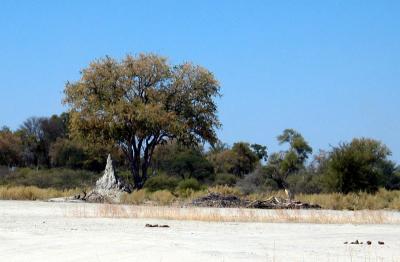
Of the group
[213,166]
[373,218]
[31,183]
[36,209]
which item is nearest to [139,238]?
[373,218]

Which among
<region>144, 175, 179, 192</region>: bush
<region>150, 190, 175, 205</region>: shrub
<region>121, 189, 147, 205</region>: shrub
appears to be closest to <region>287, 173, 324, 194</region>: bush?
<region>144, 175, 179, 192</region>: bush

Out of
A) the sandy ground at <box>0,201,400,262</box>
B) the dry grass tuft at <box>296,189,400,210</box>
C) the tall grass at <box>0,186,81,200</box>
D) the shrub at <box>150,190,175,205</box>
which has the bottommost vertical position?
the sandy ground at <box>0,201,400,262</box>

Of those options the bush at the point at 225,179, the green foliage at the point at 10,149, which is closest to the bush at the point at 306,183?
the bush at the point at 225,179

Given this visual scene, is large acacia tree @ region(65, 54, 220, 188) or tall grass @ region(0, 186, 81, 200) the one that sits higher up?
large acacia tree @ region(65, 54, 220, 188)

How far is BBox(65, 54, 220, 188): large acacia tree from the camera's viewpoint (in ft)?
132

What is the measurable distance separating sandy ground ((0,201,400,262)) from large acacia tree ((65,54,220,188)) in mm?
21093

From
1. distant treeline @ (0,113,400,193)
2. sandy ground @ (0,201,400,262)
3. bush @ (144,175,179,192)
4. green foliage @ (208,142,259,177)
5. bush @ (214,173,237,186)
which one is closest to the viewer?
Result: sandy ground @ (0,201,400,262)

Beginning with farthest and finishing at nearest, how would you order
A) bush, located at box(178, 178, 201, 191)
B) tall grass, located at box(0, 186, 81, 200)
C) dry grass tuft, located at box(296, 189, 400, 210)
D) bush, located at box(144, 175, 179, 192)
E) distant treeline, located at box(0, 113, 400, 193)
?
distant treeline, located at box(0, 113, 400, 193), bush, located at box(144, 175, 179, 192), bush, located at box(178, 178, 201, 191), tall grass, located at box(0, 186, 81, 200), dry grass tuft, located at box(296, 189, 400, 210)

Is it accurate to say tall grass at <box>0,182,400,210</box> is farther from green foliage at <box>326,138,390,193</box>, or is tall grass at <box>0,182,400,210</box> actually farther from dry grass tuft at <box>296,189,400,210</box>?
green foliage at <box>326,138,390,193</box>

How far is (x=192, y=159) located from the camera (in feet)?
214

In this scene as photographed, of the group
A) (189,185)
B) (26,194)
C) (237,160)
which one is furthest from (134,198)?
(237,160)

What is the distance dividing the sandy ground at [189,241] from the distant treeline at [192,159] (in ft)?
67.0

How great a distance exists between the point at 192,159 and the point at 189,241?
5155cm

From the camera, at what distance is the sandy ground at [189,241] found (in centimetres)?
1154
